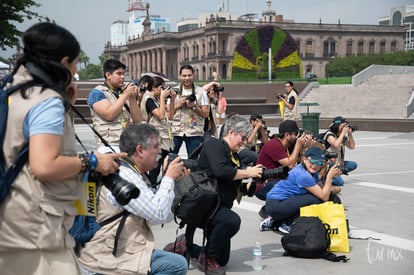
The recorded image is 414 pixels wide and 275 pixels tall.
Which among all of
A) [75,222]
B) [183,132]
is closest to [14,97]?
[75,222]

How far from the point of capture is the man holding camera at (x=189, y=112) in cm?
777

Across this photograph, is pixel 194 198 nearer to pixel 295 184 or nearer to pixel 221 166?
pixel 221 166

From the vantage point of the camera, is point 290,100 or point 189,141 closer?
point 189,141

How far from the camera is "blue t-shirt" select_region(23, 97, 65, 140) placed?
2285 mm

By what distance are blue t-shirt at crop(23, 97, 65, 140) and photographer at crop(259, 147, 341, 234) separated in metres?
3.90

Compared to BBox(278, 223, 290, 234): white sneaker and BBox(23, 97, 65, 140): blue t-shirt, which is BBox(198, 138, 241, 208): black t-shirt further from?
BBox(23, 97, 65, 140): blue t-shirt

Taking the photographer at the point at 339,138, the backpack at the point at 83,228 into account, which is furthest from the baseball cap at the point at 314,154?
the backpack at the point at 83,228

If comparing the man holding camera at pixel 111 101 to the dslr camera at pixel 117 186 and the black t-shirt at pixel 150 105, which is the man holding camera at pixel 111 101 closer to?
the black t-shirt at pixel 150 105

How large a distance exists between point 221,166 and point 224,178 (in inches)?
4.6

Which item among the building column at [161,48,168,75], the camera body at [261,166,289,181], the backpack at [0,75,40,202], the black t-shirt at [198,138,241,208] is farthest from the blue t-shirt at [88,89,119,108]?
the building column at [161,48,168,75]

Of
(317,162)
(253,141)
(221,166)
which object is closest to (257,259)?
(221,166)

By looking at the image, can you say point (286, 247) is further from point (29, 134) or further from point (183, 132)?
point (29, 134)

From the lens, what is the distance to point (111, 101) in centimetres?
570

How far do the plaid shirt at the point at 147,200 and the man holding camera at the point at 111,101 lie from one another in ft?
7.57
